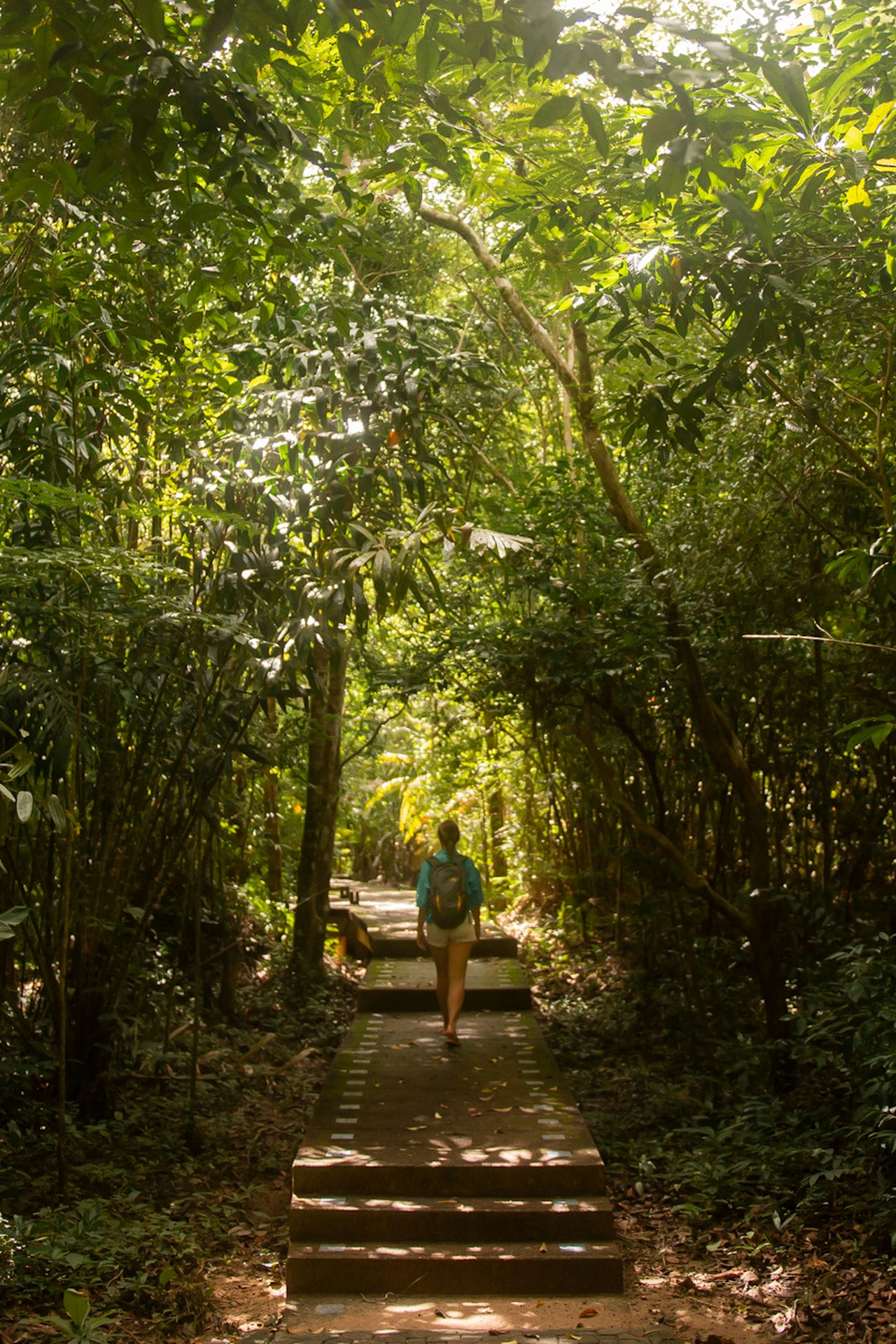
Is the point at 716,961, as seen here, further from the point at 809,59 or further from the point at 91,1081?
the point at 809,59

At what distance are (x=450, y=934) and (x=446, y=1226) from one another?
2.30m

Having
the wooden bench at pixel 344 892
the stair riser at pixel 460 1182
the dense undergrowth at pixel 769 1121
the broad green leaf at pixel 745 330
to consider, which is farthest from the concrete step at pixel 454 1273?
the wooden bench at pixel 344 892

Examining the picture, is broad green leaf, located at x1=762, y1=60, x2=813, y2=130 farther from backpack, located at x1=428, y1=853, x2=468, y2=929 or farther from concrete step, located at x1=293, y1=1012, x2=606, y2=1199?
backpack, located at x1=428, y1=853, x2=468, y2=929

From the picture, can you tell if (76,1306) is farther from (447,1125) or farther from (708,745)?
(708,745)

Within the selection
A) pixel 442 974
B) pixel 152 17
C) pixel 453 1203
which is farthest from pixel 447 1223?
pixel 152 17

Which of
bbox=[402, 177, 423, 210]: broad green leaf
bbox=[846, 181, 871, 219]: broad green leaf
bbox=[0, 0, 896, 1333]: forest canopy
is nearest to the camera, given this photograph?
bbox=[0, 0, 896, 1333]: forest canopy

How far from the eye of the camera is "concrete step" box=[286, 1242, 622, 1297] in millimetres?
4125

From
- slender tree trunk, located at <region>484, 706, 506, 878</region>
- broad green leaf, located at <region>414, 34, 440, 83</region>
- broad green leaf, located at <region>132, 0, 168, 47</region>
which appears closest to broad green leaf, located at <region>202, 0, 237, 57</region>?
broad green leaf, located at <region>132, 0, 168, 47</region>

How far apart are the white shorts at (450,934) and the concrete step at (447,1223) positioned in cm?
223

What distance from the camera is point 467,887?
6.65 metres

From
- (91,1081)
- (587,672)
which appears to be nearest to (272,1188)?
(91,1081)

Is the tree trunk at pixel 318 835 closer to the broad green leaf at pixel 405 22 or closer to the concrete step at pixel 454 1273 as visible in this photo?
the concrete step at pixel 454 1273

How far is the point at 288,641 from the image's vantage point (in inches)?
215

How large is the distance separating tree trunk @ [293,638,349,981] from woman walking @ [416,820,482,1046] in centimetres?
228
